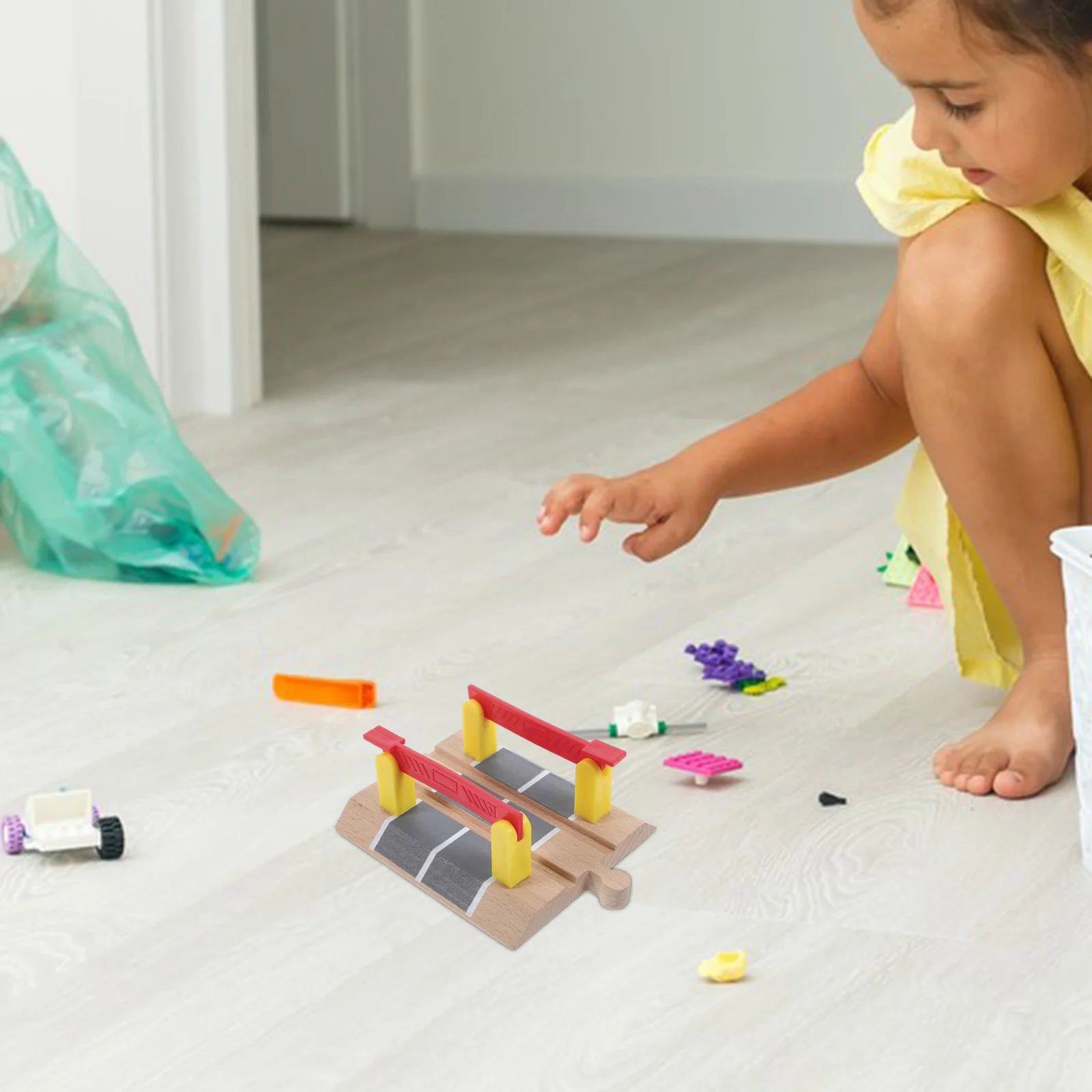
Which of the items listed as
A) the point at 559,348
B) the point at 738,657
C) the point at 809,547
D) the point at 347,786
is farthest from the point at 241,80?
the point at 347,786

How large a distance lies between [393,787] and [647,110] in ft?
9.45

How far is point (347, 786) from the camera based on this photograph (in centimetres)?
115

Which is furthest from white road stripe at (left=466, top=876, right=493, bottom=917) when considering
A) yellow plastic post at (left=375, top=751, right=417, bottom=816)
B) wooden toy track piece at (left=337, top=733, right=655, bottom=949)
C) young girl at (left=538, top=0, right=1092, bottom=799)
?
young girl at (left=538, top=0, right=1092, bottom=799)

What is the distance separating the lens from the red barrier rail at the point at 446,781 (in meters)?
0.96

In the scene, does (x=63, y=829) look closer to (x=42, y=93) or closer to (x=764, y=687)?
(x=764, y=687)

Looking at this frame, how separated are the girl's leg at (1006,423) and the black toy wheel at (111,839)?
44 cm

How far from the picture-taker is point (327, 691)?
4.21 feet

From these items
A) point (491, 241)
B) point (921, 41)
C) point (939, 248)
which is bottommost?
point (491, 241)

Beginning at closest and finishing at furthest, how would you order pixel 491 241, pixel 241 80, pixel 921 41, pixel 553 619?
pixel 921 41 < pixel 553 619 < pixel 241 80 < pixel 491 241

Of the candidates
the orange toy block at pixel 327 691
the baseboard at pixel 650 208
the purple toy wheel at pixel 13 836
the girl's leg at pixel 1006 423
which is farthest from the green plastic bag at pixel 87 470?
the baseboard at pixel 650 208

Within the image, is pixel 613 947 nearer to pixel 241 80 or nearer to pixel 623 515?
pixel 623 515

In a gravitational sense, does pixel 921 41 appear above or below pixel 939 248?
above

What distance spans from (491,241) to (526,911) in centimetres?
284

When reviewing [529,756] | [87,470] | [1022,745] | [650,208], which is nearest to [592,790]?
[529,756]
